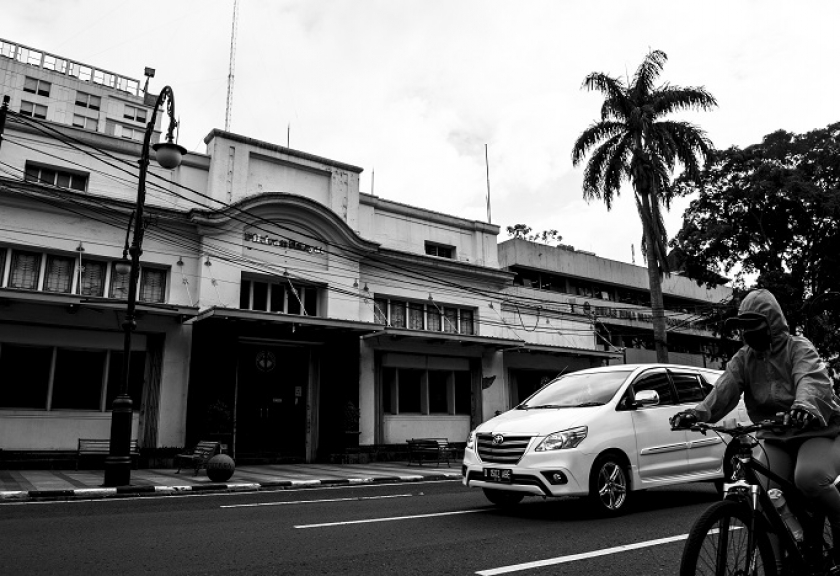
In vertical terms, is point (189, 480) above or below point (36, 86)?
below

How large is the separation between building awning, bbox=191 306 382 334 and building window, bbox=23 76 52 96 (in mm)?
48786

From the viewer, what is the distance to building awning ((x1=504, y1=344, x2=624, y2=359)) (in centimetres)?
2395

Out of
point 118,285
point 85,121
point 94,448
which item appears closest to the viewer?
point 94,448

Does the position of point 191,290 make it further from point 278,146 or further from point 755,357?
point 755,357

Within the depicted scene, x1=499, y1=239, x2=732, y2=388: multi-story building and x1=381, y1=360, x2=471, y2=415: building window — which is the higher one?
x1=499, y1=239, x2=732, y2=388: multi-story building

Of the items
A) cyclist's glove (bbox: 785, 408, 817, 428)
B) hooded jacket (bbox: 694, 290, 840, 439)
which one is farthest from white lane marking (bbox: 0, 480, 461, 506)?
cyclist's glove (bbox: 785, 408, 817, 428)

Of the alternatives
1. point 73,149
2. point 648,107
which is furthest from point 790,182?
point 73,149

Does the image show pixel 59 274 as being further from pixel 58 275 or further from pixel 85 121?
pixel 85 121

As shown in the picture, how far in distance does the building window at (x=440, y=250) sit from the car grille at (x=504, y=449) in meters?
16.6

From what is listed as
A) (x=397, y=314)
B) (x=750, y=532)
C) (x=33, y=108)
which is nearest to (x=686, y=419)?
(x=750, y=532)

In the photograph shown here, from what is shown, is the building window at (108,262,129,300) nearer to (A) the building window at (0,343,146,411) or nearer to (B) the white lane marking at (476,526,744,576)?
(A) the building window at (0,343,146,411)

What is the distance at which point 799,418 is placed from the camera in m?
3.60

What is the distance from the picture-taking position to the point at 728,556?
3434mm

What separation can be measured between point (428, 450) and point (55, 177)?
1282 cm
